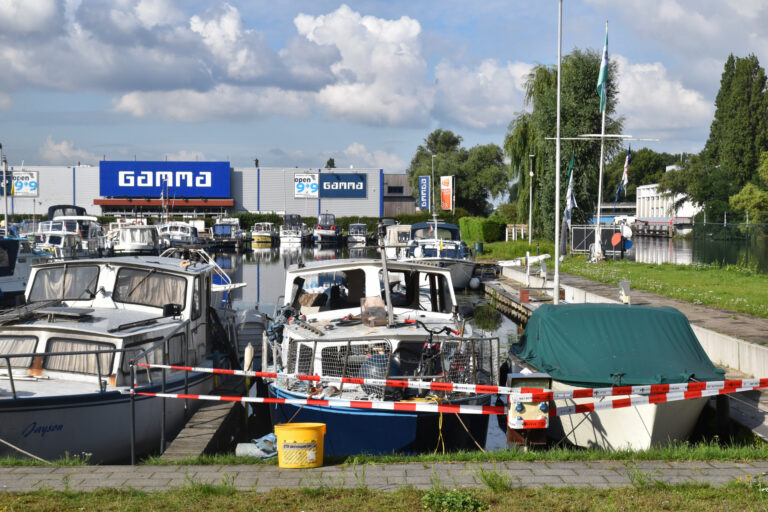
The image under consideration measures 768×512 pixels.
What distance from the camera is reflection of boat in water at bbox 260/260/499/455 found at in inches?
414

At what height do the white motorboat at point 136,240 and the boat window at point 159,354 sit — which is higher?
the white motorboat at point 136,240

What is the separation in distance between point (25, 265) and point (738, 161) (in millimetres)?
82594

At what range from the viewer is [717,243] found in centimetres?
5822

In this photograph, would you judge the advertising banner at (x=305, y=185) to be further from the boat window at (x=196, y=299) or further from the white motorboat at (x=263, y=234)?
the boat window at (x=196, y=299)

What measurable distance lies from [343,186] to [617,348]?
87.0m

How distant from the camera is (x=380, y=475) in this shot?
26.3 ft

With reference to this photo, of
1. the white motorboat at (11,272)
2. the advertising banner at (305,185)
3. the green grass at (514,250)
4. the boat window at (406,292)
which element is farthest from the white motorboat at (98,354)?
the advertising banner at (305,185)

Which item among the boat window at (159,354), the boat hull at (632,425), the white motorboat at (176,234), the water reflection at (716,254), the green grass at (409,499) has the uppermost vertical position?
the white motorboat at (176,234)

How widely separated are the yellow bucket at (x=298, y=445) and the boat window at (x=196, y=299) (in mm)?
6724

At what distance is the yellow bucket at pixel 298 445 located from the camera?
831 centimetres

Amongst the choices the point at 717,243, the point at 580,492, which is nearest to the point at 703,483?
the point at 580,492

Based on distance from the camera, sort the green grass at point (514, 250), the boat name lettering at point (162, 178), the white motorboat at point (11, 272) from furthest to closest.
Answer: the boat name lettering at point (162, 178) → the green grass at point (514, 250) → the white motorboat at point (11, 272)

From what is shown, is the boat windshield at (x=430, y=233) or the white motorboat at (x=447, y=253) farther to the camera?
the boat windshield at (x=430, y=233)

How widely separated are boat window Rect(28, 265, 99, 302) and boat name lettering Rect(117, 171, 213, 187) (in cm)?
8225
